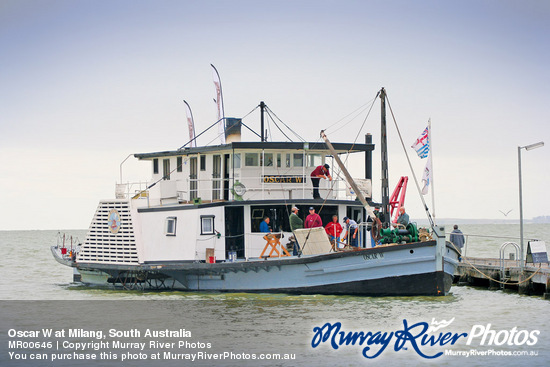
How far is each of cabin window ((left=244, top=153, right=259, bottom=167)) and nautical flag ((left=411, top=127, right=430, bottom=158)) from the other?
5504 mm

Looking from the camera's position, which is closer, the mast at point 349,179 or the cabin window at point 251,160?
→ the mast at point 349,179

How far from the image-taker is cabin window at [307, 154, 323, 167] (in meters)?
27.8

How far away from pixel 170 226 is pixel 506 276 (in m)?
11.9

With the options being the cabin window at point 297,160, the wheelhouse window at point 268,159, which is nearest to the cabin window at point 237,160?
the wheelhouse window at point 268,159

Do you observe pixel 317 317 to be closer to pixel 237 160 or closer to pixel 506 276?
pixel 237 160

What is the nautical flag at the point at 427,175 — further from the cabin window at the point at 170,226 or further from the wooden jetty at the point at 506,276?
the cabin window at the point at 170,226

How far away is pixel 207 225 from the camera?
26.2m

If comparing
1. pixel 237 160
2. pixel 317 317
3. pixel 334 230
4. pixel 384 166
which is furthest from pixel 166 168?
pixel 317 317

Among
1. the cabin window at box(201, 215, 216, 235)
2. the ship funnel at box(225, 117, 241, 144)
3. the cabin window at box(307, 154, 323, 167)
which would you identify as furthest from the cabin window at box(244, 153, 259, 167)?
the cabin window at box(201, 215, 216, 235)

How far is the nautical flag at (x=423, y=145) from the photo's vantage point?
26.8 metres

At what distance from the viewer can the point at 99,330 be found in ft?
65.8

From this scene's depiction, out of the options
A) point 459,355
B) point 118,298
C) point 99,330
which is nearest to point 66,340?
point 99,330

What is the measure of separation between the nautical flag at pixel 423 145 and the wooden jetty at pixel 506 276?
13.2 ft

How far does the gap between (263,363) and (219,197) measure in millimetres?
12431
